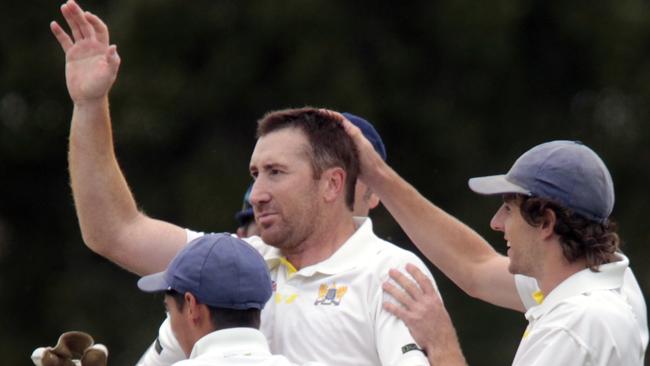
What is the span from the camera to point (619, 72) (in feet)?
44.4

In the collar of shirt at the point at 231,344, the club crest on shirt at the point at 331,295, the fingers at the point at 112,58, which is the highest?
the fingers at the point at 112,58

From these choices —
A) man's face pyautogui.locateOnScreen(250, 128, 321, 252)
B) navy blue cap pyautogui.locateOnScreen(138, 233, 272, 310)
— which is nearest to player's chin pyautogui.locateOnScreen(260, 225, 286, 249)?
man's face pyautogui.locateOnScreen(250, 128, 321, 252)

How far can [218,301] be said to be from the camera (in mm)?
5184

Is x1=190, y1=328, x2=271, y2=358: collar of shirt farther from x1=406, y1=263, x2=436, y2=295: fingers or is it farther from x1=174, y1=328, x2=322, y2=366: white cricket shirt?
x1=406, y1=263, x2=436, y2=295: fingers

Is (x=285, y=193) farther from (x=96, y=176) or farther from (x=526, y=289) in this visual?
(x=526, y=289)

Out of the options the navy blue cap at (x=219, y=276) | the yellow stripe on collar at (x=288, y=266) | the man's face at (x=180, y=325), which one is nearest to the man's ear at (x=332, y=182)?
the yellow stripe on collar at (x=288, y=266)

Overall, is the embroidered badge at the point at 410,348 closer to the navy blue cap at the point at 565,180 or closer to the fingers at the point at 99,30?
the navy blue cap at the point at 565,180

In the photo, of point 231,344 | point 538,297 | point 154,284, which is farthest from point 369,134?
point 231,344

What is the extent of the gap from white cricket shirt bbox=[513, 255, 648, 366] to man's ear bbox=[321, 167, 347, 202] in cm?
91

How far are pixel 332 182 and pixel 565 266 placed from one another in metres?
0.98

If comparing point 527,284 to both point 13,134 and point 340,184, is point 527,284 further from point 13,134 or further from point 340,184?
point 13,134

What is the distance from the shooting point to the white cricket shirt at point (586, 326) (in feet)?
16.4

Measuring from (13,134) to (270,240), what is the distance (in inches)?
335

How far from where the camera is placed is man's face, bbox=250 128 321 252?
18.9 feet
